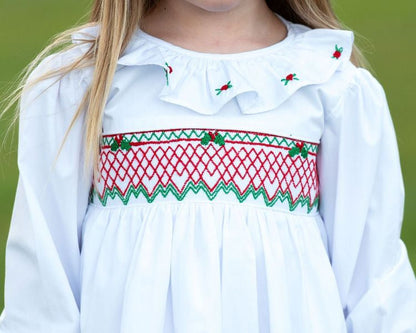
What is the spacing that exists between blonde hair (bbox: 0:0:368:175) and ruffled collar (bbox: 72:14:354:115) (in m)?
0.03

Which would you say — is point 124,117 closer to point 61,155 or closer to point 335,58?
point 61,155

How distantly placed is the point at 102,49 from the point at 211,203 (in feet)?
1.34

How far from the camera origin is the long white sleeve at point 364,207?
319cm

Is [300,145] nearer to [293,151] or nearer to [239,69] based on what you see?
[293,151]

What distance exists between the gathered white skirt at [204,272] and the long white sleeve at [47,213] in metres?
0.05

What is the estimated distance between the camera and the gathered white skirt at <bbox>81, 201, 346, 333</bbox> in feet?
9.94

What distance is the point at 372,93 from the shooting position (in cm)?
321

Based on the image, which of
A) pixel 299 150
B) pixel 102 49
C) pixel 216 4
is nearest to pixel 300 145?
pixel 299 150

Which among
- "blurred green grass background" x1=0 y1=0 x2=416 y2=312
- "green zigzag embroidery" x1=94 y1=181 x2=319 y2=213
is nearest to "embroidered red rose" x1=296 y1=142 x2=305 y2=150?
"green zigzag embroidery" x1=94 y1=181 x2=319 y2=213

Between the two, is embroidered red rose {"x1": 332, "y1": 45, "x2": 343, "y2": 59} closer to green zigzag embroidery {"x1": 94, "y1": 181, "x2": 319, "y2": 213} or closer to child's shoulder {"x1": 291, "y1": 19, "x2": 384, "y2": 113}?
child's shoulder {"x1": 291, "y1": 19, "x2": 384, "y2": 113}

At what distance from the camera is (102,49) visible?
10.3 feet

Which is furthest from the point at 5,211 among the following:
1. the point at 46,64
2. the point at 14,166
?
the point at 46,64

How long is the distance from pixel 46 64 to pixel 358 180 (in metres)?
0.72

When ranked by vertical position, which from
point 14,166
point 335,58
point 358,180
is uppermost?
point 335,58
